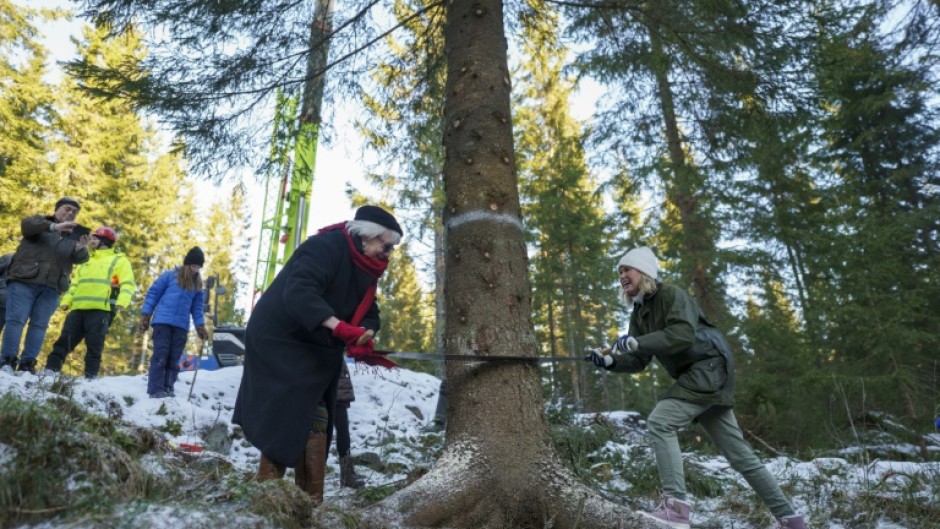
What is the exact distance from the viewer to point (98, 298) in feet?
23.5

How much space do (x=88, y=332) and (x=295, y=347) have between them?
225 inches

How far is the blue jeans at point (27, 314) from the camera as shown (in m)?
6.36

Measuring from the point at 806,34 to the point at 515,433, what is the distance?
4104 mm

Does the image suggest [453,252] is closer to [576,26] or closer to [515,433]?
[515,433]

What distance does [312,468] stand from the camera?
300 cm

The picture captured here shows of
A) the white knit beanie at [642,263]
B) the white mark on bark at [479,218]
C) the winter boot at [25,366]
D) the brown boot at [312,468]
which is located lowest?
the brown boot at [312,468]

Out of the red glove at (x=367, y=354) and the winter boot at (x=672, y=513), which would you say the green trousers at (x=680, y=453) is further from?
the red glove at (x=367, y=354)

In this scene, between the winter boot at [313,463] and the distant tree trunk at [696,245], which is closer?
the winter boot at [313,463]

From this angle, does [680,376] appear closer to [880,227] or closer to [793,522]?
[793,522]

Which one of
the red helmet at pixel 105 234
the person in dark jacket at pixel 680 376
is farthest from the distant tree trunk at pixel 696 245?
the red helmet at pixel 105 234

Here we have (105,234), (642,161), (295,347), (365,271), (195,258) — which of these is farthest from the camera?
(642,161)

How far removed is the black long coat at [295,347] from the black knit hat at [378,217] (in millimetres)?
137

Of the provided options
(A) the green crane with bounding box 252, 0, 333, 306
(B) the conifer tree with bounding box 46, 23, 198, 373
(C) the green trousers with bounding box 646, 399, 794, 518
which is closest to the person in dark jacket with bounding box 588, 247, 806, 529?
(C) the green trousers with bounding box 646, 399, 794, 518

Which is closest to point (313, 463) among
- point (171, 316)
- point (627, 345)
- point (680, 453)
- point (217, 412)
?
point (627, 345)
